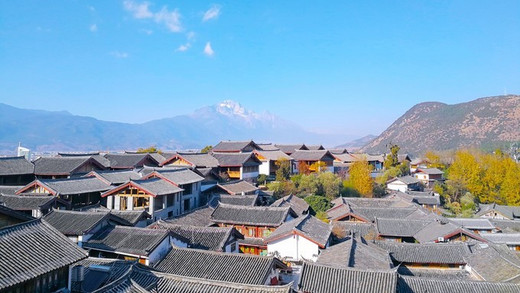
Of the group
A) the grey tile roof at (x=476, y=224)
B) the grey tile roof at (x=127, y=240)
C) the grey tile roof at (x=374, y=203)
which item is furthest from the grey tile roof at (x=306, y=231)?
the grey tile roof at (x=476, y=224)

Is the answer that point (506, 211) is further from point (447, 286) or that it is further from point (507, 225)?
point (447, 286)

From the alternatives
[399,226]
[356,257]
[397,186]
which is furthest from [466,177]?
[356,257]

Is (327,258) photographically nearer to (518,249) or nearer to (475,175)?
(518,249)

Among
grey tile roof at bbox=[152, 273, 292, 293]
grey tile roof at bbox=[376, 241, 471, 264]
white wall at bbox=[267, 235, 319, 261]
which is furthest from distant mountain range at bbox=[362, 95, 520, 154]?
grey tile roof at bbox=[152, 273, 292, 293]

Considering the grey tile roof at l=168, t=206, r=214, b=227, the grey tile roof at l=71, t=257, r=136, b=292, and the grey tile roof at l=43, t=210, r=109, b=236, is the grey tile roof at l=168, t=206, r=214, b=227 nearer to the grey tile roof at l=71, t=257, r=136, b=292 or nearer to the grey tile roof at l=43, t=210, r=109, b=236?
the grey tile roof at l=43, t=210, r=109, b=236

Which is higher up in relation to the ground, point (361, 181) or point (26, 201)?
point (26, 201)
